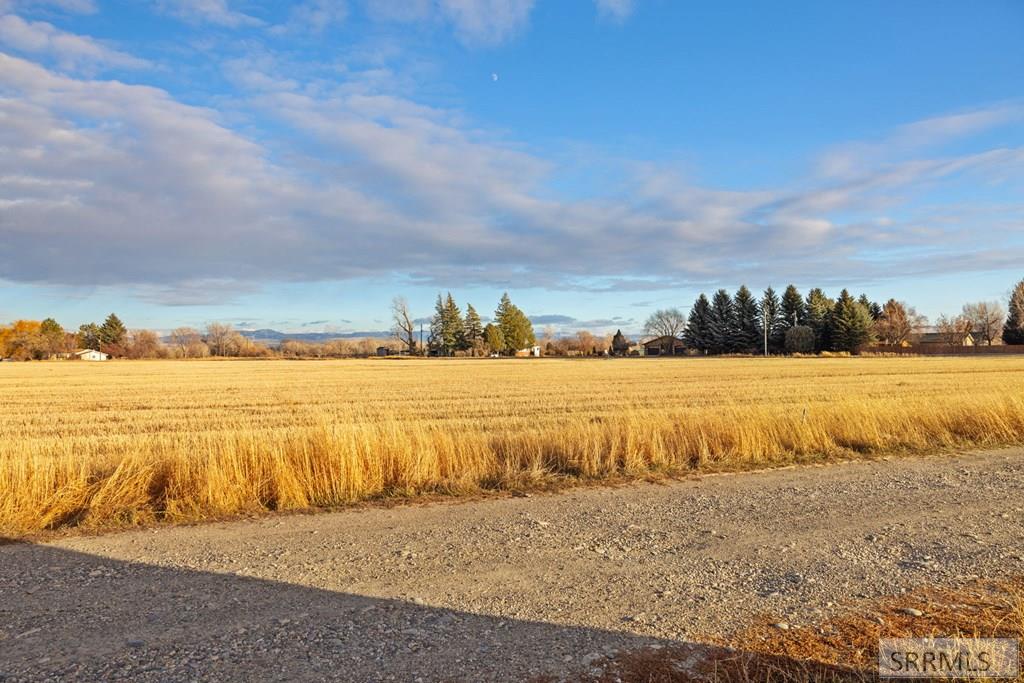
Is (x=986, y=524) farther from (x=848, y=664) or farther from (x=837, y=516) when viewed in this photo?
(x=848, y=664)

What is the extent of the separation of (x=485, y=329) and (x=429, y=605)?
446ft

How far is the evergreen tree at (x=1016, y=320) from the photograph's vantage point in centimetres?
10681

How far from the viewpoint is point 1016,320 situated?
359 feet

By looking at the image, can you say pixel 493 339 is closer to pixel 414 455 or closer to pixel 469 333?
pixel 469 333

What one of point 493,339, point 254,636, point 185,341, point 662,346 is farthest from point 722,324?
point 185,341

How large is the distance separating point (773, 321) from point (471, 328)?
59.3 metres

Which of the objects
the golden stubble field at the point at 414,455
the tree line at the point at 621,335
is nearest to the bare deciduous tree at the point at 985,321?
the tree line at the point at 621,335

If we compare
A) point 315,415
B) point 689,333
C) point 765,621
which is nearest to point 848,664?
point 765,621

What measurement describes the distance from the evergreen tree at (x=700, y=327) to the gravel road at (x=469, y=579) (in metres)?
112

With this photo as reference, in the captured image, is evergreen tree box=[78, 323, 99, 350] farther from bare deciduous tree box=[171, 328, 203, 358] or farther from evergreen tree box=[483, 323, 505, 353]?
evergreen tree box=[483, 323, 505, 353]

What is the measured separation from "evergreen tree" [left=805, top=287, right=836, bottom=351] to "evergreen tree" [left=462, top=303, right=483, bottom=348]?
62.3 meters

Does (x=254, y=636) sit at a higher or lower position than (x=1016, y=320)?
lower

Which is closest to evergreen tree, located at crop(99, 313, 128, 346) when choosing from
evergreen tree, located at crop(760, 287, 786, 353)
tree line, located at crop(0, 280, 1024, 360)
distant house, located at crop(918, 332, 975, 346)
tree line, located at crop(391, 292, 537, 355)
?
tree line, located at crop(0, 280, 1024, 360)

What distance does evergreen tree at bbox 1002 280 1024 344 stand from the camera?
10681cm
